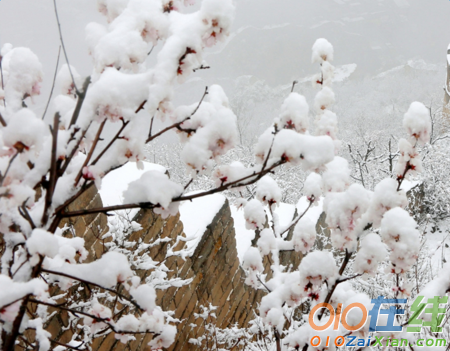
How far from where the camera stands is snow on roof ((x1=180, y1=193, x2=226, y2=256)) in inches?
109

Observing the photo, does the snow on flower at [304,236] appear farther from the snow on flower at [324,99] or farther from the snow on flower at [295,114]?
the snow on flower at [295,114]

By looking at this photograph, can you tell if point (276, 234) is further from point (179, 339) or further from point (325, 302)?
point (179, 339)

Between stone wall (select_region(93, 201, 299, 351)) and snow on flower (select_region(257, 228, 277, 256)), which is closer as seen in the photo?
snow on flower (select_region(257, 228, 277, 256))

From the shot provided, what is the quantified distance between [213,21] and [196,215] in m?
2.36

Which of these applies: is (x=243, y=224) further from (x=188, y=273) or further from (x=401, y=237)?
(x=401, y=237)

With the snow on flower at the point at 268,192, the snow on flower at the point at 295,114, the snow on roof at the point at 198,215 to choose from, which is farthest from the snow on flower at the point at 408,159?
the snow on roof at the point at 198,215

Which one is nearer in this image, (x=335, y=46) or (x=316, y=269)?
(x=316, y=269)

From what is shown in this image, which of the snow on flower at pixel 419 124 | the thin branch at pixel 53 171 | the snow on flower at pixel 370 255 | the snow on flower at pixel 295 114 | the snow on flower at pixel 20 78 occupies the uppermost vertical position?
the snow on flower at pixel 419 124

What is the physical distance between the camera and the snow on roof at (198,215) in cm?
276

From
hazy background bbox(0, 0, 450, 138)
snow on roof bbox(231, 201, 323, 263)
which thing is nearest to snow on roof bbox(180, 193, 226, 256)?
snow on roof bbox(231, 201, 323, 263)

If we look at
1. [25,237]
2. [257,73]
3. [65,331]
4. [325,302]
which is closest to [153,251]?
[65,331]

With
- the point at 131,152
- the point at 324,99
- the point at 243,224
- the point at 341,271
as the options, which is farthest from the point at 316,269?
the point at 243,224

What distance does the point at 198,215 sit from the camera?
9.92 feet

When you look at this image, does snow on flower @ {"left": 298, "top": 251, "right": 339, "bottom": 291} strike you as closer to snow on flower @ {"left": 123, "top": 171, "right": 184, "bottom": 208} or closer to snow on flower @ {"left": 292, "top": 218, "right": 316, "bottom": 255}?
snow on flower @ {"left": 292, "top": 218, "right": 316, "bottom": 255}
